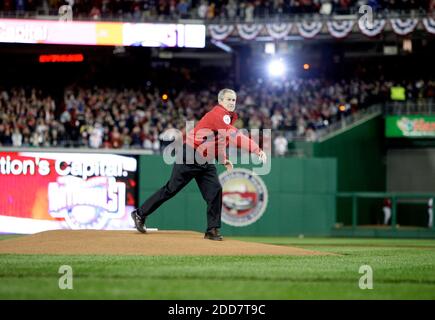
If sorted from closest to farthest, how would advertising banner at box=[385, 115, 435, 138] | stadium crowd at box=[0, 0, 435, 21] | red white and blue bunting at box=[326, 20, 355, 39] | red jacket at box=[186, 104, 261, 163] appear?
red jacket at box=[186, 104, 261, 163] < red white and blue bunting at box=[326, 20, 355, 39] < stadium crowd at box=[0, 0, 435, 21] < advertising banner at box=[385, 115, 435, 138]

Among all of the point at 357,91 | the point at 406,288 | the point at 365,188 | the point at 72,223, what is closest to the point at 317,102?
the point at 357,91

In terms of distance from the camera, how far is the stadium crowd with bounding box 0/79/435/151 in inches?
1109

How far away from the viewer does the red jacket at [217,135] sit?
474 inches

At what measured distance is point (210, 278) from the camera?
8.49 meters

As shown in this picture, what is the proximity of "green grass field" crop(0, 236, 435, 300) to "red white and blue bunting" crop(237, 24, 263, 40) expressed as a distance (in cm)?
1999

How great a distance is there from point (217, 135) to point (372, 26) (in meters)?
18.5

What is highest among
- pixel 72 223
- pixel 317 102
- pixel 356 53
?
pixel 356 53

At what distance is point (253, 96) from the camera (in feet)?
106

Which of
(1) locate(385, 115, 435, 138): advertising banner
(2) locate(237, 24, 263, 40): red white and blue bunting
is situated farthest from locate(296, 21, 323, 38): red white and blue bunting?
(1) locate(385, 115, 435, 138): advertising banner

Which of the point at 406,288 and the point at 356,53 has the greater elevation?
the point at 356,53

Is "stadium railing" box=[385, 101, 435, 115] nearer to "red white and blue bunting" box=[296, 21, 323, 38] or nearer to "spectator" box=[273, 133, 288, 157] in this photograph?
"red white and blue bunting" box=[296, 21, 323, 38]

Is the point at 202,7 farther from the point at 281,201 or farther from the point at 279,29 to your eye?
the point at 281,201

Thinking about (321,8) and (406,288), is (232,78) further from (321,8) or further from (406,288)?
(406,288)
